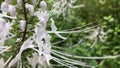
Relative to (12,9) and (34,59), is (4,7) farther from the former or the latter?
(34,59)

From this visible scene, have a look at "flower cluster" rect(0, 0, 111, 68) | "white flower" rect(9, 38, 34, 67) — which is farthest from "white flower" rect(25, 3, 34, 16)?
"white flower" rect(9, 38, 34, 67)

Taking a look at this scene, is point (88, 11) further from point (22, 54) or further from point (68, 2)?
point (22, 54)

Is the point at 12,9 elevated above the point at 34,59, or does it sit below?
above

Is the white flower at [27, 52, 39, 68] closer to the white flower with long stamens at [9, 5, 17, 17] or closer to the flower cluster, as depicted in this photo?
the flower cluster

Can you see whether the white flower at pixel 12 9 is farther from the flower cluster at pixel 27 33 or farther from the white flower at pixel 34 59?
the white flower at pixel 34 59

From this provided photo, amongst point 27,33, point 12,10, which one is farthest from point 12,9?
point 27,33

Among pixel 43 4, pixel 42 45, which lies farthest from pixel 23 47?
pixel 43 4

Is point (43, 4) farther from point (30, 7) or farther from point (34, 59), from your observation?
point (34, 59)

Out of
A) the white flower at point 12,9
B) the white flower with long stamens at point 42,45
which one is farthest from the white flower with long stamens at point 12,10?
the white flower with long stamens at point 42,45

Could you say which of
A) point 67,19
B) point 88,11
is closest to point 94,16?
point 88,11

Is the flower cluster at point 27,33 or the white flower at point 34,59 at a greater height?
the flower cluster at point 27,33

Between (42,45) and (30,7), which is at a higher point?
(30,7)

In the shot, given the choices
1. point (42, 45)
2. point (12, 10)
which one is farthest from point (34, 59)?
point (12, 10)

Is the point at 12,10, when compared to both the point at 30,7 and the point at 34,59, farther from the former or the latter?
the point at 34,59
